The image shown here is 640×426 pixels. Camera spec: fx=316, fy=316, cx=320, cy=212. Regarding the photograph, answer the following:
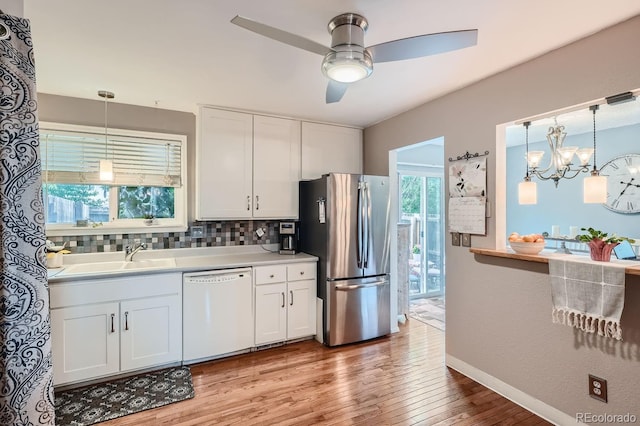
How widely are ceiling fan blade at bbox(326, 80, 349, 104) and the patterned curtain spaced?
1467 mm

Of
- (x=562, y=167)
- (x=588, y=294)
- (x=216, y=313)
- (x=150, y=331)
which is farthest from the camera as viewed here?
(x=216, y=313)

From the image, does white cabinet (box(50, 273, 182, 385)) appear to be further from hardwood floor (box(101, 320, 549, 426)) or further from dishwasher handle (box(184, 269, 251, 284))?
hardwood floor (box(101, 320, 549, 426))

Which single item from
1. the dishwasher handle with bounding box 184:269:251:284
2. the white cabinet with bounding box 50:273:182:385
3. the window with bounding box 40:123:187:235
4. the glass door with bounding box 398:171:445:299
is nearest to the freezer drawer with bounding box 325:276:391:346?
the dishwasher handle with bounding box 184:269:251:284

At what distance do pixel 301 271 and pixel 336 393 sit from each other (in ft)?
4.09

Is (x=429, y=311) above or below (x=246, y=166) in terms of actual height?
below

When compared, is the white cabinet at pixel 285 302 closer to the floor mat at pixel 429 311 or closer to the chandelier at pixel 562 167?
the floor mat at pixel 429 311

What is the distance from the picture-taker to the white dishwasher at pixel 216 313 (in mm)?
2834

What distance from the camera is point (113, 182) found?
312cm

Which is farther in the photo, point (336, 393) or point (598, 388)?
point (336, 393)

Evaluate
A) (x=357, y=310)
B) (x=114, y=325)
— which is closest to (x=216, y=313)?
(x=114, y=325)

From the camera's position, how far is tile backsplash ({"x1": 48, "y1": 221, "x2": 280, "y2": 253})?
300cm

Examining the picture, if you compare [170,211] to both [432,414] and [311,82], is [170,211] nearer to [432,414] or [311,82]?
[311,82]

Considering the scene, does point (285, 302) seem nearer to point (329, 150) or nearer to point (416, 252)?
point (329, 150)

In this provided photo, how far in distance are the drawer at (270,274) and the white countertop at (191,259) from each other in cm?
6
